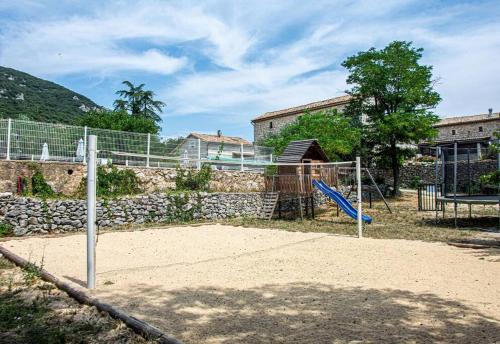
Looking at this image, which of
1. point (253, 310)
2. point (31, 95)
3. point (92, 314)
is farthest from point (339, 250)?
point (31, 95)

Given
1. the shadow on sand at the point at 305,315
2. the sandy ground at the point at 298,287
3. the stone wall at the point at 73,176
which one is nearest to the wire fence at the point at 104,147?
the stone wall at the point at 73,176

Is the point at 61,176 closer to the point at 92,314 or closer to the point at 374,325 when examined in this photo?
the point at 92,314

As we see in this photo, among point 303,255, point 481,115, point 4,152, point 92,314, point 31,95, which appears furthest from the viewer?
point 31,95

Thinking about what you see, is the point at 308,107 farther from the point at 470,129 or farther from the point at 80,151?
the point at 80,151

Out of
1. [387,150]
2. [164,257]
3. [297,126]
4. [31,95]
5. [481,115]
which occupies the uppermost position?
[31,95]

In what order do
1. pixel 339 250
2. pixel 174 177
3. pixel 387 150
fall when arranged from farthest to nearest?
1. pixel 387 150
2. pixel 174 177
3. pixel 339 250

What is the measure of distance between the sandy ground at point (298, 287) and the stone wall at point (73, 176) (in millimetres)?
3317

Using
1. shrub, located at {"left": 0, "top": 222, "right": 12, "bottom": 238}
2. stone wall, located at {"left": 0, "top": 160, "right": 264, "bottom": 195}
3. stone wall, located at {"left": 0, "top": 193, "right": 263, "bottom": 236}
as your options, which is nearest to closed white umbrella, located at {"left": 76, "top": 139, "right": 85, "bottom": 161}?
stone wall, located at {"left": 0, "top": 160, "right": 264, "bottom": 195}

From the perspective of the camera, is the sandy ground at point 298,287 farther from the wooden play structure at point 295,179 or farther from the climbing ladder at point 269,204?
the wooden play structure at point 295,179

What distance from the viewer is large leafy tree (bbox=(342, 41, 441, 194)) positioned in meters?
24.2

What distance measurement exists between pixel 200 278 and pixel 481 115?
50.9 meters

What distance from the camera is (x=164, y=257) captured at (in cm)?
872

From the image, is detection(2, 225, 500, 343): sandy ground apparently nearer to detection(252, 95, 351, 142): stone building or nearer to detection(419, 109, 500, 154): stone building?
detection(252, 95, 351, 142): stone building

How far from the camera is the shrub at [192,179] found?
17.5 metres
